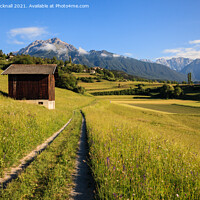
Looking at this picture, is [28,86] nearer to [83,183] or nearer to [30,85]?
[30,85]

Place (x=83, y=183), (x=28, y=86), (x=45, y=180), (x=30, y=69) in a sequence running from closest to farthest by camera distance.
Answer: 1. (x=45, y=180)
2. (x=83, y=183)
3. (x=28, y=86)
4. (x=30, y=69)

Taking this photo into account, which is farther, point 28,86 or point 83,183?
point 28,86

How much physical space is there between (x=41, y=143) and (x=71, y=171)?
4.95m

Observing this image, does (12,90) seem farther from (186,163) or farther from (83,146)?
(186,163)

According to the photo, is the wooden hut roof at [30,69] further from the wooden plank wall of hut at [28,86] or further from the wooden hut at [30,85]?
the wooden plank wall of hut at [28,86]

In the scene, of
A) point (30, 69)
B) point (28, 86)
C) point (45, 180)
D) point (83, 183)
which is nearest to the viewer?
point (45, 180)

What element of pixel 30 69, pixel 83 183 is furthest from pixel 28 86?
pixel 83 183

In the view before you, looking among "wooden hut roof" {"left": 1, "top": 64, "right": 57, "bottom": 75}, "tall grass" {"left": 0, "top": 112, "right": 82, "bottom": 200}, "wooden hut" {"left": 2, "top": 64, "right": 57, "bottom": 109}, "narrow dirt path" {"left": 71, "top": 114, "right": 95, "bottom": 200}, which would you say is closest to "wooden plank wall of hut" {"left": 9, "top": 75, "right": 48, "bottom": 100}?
"wooden hut" {"left": 2, "top": 64, "right": 57, "bottom": 109}

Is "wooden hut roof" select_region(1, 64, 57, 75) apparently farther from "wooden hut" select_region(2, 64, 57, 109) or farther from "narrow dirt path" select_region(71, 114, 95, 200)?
"narrow dirt path" select_region(71, 114, 95, 200)

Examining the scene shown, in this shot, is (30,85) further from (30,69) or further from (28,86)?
(30,69)

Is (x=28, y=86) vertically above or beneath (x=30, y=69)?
beneath

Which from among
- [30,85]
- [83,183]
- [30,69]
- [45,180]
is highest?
[30,69]

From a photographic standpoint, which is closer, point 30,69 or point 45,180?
point 45,180

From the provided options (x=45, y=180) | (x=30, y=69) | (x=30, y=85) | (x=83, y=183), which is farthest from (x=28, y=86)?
(x=83, y=183)
